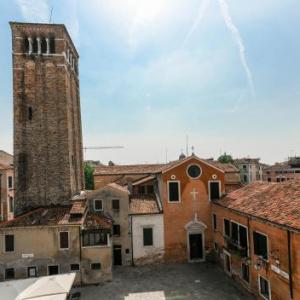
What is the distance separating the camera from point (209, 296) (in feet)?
64.8

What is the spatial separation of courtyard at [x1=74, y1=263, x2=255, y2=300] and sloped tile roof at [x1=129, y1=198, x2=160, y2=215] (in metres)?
4.45

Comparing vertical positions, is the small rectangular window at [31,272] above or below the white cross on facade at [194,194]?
below

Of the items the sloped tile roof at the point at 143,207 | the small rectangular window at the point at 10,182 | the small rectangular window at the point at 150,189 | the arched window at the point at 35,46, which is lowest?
the sloped tile roof at the point at 143,207

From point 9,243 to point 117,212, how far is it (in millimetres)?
8440

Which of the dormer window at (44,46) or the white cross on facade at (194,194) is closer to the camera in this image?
the white cross on facade at (194,194)

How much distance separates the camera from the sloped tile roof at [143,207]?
87.8 ft

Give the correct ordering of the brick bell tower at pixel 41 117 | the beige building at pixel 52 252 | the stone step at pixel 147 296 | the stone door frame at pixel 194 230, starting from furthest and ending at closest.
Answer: the brick bell tower at pixel 41 117
the stone door frame at pixel 194 230
the beige building at pixel 52 252
the stone step at pixel 147 296

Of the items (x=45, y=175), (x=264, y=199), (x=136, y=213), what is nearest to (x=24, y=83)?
(x=45, y=175)

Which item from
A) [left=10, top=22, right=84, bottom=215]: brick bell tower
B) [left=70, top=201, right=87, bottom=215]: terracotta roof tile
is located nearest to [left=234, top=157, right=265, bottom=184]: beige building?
[left=10, top=22, right=84, bottom=215]: brick bell tower

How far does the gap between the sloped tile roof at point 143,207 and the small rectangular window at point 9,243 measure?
9.22 meters

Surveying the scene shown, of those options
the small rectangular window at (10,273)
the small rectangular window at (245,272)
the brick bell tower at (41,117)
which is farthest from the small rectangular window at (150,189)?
the small rectangular window at (10,273)

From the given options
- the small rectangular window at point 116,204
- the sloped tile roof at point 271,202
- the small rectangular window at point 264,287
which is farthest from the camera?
the small rectangular window at point 116,204

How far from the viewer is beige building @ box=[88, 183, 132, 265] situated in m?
26.5

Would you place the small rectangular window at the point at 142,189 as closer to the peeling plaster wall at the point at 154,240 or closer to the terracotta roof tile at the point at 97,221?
the peeling plaster wall at the point at 154,240
